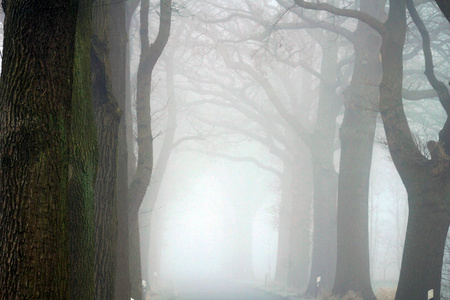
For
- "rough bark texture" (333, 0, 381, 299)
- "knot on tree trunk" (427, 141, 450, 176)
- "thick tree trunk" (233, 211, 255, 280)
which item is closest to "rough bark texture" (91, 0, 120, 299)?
"knot on tree trunk" (427, 141, 450, 176)

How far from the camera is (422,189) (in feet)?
31.7

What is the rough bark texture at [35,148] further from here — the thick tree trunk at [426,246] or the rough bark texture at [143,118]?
the thick tree trunk at [426,246]

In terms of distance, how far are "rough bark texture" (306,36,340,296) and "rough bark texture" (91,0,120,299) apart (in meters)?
12.8

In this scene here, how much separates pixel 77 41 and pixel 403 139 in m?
7.39

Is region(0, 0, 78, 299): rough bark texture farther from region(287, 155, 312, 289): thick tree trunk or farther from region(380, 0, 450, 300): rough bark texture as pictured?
region(287, 155, 312, 289): thick tree trunk

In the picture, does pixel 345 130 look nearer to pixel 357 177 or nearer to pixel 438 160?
pixel 357 177

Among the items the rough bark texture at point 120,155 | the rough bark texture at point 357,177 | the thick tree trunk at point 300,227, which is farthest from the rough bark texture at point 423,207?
the thick tree trunk at point 300,227

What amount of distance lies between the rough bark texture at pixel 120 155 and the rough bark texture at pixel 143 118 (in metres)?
1.13

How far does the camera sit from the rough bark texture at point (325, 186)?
18625 mm

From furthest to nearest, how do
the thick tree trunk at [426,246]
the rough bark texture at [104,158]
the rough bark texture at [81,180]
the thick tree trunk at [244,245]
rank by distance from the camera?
1. the thick tree trunk at [244,245]
2. the thick tree trunk at [426,246]
3. the rough bark texture at [104,158]
4. the rough bark texture at [81,180]

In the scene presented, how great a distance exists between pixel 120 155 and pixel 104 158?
1.53m

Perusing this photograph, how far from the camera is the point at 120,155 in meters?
8.59

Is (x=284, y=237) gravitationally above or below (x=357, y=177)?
below

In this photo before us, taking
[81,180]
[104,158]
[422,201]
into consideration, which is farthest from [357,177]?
[81,180]
